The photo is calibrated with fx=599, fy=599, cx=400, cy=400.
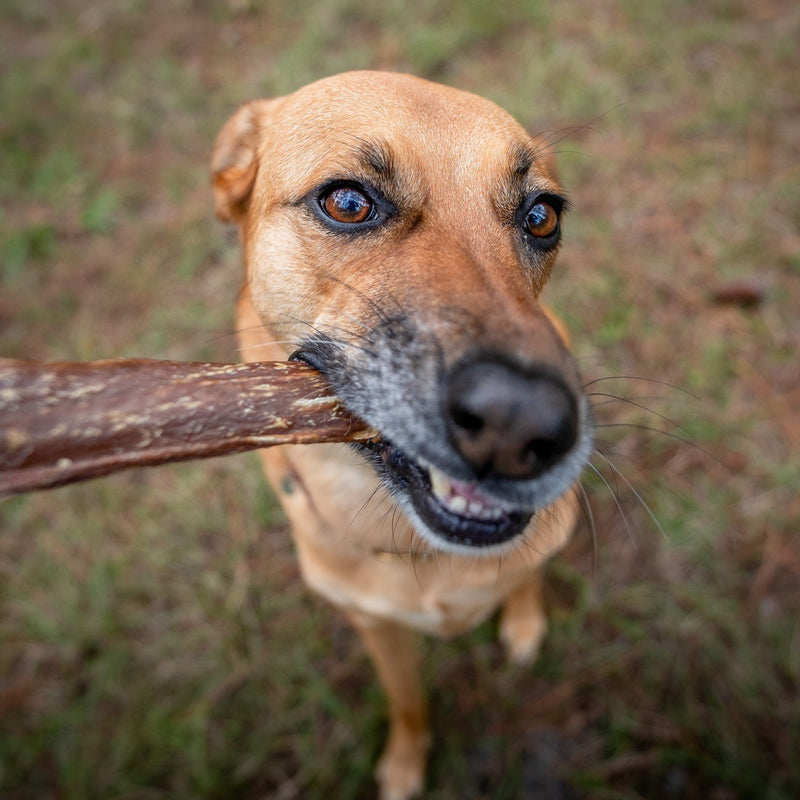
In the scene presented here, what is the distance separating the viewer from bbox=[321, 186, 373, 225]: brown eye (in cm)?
170

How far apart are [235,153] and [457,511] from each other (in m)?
1.54

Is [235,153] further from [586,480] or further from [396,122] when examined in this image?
[586,480]

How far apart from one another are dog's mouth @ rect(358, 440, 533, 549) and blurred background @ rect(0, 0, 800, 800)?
0.70 m

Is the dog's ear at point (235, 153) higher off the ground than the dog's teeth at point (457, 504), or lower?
higher

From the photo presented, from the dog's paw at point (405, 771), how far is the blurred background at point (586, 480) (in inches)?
4.7

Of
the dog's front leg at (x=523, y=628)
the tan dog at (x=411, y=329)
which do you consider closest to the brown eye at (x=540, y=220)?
the tan dog at (x=411, y=329)

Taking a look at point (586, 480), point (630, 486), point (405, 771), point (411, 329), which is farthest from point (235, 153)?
point (405, 771)

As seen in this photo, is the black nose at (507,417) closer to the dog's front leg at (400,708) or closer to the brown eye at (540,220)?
the brown eye at (540,220)

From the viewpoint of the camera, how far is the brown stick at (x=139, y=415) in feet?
3.69

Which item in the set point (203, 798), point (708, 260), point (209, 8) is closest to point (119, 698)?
point (203, 798)

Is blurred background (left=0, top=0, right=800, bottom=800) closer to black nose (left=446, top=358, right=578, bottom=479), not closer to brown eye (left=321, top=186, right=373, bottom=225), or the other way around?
black nose (left=446, top=358, right=578, bottom=479)

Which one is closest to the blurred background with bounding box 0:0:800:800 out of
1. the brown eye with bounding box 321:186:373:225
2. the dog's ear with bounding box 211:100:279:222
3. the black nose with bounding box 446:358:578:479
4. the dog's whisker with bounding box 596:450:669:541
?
the dog's whisker with bounding box 596:450:669:541

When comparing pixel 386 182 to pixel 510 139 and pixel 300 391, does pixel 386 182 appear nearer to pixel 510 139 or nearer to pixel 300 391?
pixel 510 139

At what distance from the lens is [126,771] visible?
9.56 ft
